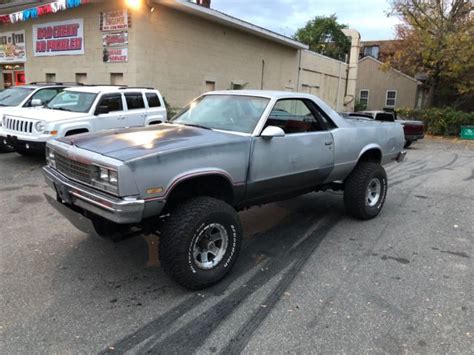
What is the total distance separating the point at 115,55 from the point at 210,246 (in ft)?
39.2

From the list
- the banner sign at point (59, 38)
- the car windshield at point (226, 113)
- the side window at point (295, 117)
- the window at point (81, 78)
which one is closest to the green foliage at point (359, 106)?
the window at point (81, 78)

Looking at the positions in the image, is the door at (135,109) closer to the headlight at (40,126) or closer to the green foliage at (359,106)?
the headlight at (40,126)

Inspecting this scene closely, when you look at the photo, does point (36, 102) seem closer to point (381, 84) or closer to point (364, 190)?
point (364, 190)

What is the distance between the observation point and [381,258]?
435 centimetres

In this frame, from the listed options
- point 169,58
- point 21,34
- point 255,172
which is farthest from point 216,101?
point 21,34

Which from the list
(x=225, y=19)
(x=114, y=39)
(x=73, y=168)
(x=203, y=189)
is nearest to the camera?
(x=73, y=168)

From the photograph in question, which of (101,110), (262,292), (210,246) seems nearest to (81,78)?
(101,110)

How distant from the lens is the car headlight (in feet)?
10.2

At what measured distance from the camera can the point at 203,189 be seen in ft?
12.6

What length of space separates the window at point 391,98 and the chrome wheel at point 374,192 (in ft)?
109

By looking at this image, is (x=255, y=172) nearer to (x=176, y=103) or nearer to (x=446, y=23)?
(x=176, y=103)

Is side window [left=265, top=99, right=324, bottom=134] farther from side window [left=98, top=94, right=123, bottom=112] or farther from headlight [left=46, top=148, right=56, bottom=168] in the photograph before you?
side window [left=98, top=94, right=123, bottom=112]

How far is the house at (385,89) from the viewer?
3494cm

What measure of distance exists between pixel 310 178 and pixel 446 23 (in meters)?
21.6
